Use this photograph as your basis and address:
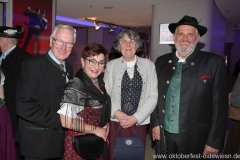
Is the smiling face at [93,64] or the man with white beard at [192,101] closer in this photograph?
the smiling face at [93,64]

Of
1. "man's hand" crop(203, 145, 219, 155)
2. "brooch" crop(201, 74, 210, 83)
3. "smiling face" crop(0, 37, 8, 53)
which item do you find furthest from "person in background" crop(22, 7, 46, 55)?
"man's hand" crop(203, 145, 219, 155)

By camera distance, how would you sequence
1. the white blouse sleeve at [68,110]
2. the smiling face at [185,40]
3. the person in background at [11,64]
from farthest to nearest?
the person in background at [11,64], the smiling face at [185,40], the white blouse sleeve at [68,110]

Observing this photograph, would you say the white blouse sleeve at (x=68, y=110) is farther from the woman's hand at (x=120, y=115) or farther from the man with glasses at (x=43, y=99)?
the woman's hand at (x=120, y=115)

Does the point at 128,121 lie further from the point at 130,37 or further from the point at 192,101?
the point at 130,37

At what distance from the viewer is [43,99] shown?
1.86 m

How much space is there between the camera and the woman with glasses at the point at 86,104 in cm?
176

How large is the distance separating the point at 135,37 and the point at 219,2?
5.48 metres

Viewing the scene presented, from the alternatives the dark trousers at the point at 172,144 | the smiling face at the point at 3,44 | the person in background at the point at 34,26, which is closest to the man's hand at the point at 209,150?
the dark trousers at the point at 172,144

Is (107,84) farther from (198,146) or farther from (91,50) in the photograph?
(198,146)

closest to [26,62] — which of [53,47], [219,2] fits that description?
[53,47]

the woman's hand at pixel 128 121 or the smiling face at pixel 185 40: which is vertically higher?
the smiling face at pixel 185 40

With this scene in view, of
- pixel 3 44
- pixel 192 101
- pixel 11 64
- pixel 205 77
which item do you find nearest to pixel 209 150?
pixel 192 101

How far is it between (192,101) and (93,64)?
1034mm

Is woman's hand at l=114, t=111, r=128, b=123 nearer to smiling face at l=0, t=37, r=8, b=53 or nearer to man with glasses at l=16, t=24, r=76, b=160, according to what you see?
man with glasses at l=16, t=24, r=76, b=160
